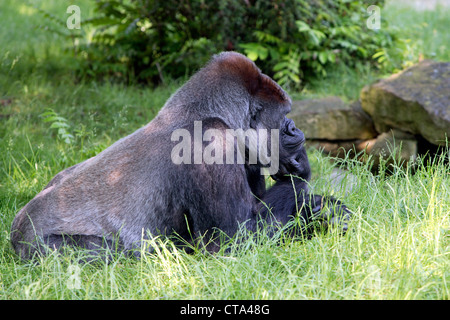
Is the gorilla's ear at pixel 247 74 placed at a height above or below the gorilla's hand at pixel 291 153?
above

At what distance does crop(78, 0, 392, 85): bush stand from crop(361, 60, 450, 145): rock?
0.79 meters

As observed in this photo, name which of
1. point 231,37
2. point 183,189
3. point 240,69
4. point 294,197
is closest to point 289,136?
point 294,197

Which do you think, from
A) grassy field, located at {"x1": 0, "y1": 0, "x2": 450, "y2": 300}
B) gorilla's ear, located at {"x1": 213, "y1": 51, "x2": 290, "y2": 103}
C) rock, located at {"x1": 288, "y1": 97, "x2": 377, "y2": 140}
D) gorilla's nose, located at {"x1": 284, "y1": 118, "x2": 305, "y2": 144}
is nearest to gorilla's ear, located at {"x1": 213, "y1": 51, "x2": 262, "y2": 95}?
gorilla's ear, located at {"x1": 213, "y1": 51, "x2": 290, "y2": 103}

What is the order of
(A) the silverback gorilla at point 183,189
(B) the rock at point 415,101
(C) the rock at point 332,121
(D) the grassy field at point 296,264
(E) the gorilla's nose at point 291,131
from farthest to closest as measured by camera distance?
(C) the rock at point 332,121, (B) the rock at point 415,101, (E) the gorilla's nose at point 291,131, (A) the silverback gorilla at point 183,189, (D) the grassy field at point 296,264

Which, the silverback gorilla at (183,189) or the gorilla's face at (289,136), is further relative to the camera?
the gorilla's face at (289,136)

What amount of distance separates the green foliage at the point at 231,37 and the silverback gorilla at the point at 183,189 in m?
2.57

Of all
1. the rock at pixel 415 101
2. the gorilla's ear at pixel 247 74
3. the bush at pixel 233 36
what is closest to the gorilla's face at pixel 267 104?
the gorilla's ear at pixel 247 74

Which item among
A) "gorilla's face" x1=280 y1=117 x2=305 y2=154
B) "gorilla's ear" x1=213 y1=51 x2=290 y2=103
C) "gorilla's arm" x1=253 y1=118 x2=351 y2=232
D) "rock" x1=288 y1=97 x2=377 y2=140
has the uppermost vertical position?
"gorilla's ear" x1=213 y1=51 x2=290 y2=103

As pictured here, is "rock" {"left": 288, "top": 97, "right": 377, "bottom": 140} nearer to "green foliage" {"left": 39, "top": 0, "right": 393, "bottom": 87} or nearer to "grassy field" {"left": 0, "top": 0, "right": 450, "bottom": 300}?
"green foliage" {"left": 39, "top": 0, "right": 393, "bottom": 87}

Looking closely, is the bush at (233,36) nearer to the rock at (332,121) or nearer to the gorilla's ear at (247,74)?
the rock at (332,121)

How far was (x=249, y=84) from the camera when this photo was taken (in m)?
2.88

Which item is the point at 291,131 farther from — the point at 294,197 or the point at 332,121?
the point at 332,121

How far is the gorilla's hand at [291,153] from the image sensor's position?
9.79 feet

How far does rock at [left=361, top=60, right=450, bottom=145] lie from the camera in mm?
4633
